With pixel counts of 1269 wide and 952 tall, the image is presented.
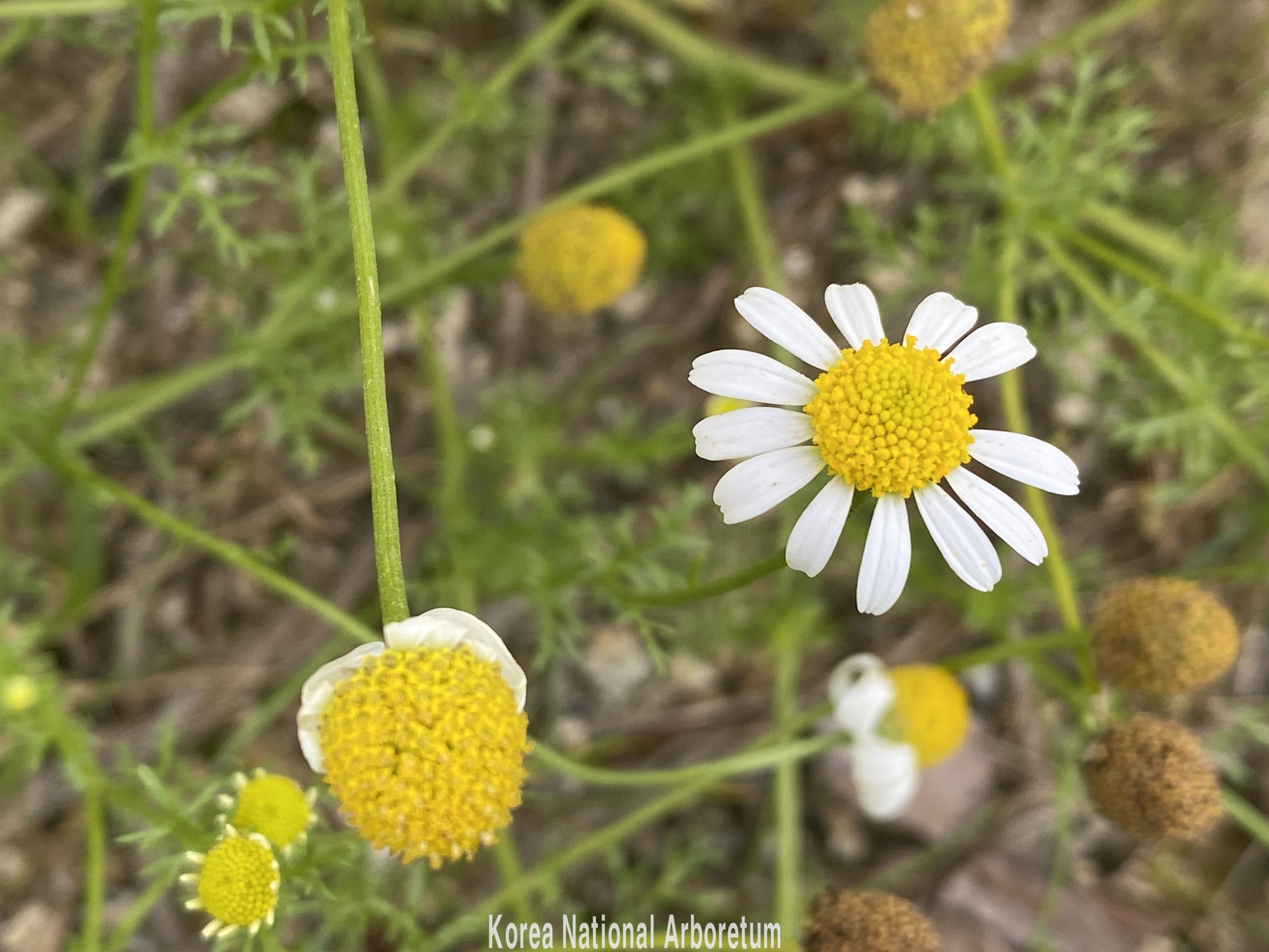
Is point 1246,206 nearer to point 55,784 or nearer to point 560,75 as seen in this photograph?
point 560,75

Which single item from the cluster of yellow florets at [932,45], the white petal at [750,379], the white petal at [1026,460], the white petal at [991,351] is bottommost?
the white petal at [1026,460]

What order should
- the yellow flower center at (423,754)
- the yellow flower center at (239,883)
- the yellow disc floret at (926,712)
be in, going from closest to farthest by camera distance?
the yellow flower center at (423,754), the yellow flower center at (239,883), the yellow disc floret at (926,712)

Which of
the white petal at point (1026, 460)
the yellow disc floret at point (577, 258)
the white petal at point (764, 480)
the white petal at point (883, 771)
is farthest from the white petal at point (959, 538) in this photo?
the yellow disc floret at point (577, 258)

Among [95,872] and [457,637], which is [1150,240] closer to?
[457,637]

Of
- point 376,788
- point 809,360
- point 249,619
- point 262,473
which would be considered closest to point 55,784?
point 249,619

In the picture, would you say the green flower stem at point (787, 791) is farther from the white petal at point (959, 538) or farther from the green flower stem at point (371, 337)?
the green flower stem at point (371, 337)

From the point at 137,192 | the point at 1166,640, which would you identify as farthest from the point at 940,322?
the point at 137,192
